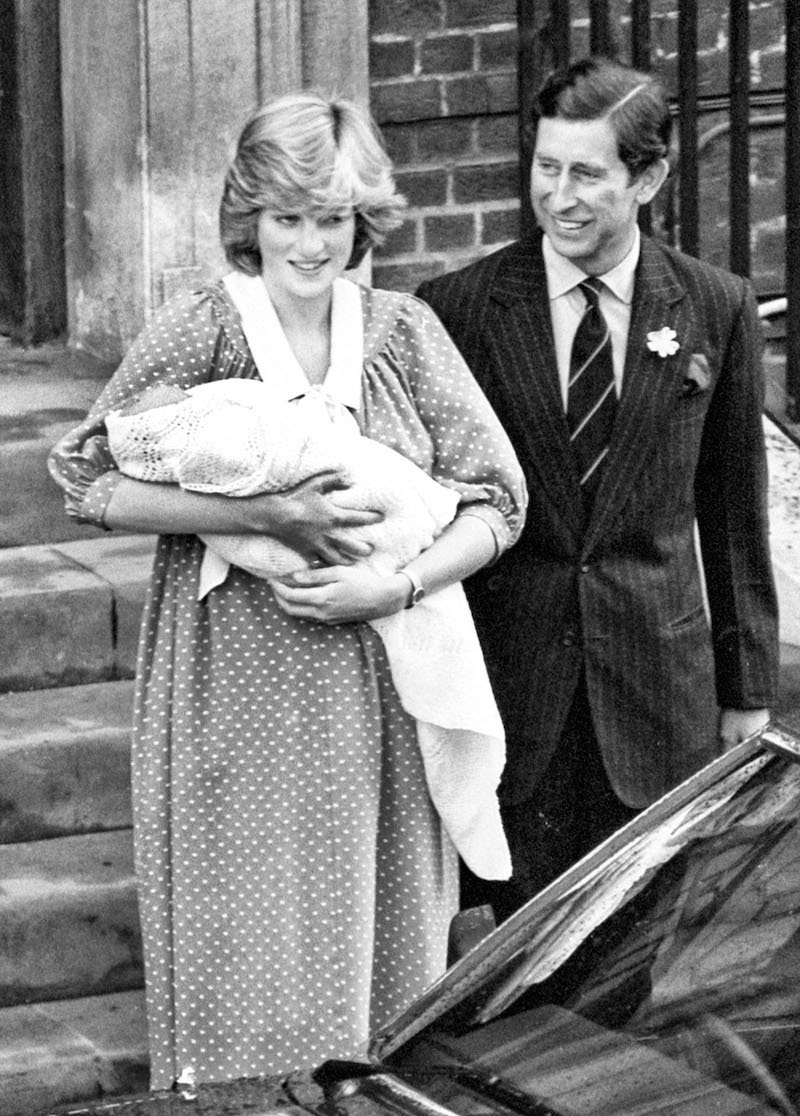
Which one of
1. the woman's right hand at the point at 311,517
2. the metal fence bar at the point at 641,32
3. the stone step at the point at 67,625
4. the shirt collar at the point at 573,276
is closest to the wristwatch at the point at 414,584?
the woman's right hand at the point at 311,517

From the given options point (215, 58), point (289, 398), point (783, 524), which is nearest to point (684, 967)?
point (289, 398)

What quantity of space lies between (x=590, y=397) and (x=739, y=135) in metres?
1.74

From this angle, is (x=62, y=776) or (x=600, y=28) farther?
(x=600, y=28)

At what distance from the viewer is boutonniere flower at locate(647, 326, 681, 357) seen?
13.3 feet

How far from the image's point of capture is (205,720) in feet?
12.3

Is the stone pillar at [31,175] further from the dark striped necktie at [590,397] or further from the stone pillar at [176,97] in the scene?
the dark striped necktie at [590,397]

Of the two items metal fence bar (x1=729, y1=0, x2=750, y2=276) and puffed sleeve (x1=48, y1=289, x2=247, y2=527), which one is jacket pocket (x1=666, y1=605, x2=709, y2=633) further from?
metal fence bar (x1=729, y1=0, x2=750, y2=276)

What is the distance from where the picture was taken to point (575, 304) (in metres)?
4.11

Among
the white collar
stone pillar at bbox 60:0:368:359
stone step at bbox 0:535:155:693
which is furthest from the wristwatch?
stone pillar at bbox 60:0:368:359

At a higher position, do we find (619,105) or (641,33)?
(641,33)

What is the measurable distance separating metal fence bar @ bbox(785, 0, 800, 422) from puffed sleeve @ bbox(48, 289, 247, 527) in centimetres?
236

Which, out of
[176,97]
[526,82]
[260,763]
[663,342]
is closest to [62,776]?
[260,763]

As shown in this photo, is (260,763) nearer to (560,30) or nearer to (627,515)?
(627,515)

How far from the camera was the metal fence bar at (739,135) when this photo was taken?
18.1ft
